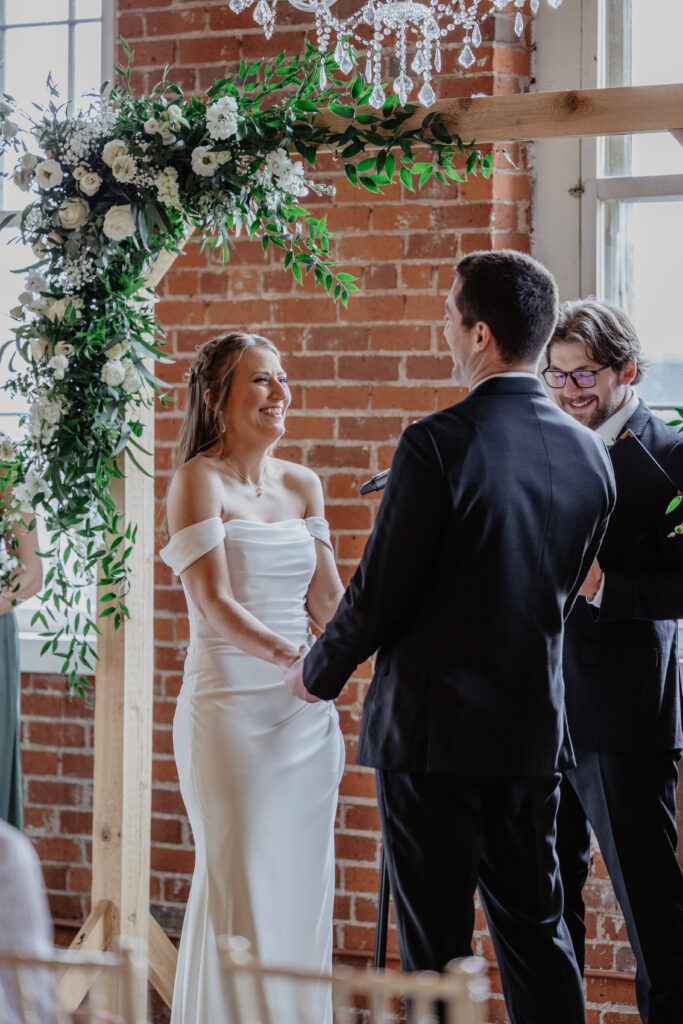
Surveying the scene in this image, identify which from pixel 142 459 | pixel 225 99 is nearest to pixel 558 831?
pixel 142 459

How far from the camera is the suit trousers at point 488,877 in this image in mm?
2035

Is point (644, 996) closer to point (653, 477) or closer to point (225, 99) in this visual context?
point (653, 477)

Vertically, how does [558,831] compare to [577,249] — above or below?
below

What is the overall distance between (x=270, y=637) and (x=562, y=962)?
90 centimetres

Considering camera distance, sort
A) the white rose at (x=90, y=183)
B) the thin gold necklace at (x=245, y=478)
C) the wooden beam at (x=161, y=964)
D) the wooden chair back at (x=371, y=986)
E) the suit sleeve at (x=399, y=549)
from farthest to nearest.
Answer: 1. the wooden beam at (x=161, y=964)
2. the thin gold necklace at (x=245, y=478)
3. the white rose at (x=90, y=183)
4. the suit sleeve at (x=399, y=549)
5. the wooden chair back at (x=371, y=986)

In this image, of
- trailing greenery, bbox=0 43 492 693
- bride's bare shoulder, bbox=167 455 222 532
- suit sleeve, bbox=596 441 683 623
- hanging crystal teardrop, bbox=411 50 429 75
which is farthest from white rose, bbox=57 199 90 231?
suit sleeve, bbox=596 441 683 623

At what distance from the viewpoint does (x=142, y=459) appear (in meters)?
2.98

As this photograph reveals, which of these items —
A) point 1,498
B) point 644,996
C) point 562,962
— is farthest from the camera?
point 1,498

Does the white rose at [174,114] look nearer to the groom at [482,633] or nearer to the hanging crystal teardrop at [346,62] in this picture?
the hanging crystal teardrop at [346,62]

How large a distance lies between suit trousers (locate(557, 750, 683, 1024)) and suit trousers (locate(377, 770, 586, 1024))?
0.25 metres

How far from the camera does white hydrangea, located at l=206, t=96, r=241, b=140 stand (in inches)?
98.3

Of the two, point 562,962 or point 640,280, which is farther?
point 640,280

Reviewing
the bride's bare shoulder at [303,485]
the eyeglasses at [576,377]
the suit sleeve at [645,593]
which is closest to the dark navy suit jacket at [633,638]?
the suit sleeve at [645,593]

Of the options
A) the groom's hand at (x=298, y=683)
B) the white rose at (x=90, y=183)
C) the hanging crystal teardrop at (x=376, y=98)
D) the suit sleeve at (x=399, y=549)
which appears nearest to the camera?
the suit sleeve at (x=399, y=549)
